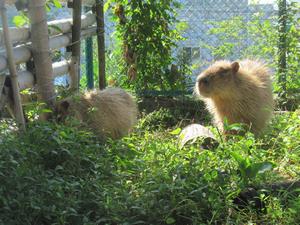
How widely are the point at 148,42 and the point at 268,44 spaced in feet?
5.84

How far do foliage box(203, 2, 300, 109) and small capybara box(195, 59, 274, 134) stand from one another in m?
1.71

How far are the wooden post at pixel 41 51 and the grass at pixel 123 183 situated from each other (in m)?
0.96

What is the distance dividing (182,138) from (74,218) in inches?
85.4

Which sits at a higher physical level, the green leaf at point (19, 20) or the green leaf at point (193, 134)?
the green leaf at point (19, 20)

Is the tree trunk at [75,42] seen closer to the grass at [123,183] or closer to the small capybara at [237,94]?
the small capybara at [237,94]

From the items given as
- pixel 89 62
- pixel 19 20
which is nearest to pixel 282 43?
pixel 89 62

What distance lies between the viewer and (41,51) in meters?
5.52

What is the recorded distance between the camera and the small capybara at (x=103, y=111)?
18.4ft

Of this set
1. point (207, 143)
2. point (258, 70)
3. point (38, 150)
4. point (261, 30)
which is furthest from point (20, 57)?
point (261, 30)

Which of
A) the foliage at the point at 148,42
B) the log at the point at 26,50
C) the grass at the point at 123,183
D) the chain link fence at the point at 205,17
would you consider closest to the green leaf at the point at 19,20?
the log at the point at 26,50

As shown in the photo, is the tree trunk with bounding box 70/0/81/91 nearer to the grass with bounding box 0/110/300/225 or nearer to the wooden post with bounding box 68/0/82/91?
the wooden post with bounding box 68/0/82/91

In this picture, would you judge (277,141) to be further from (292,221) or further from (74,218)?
(74,218)

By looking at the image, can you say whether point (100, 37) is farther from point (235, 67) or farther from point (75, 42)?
point (235, 67)

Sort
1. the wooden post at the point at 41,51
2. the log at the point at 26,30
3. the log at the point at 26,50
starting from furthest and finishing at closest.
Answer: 1. the wooden post at the point at 41,51
2. the log at the point at 26,30
3. the log at the point at 26,50
